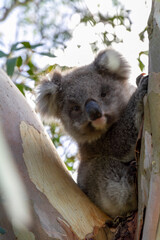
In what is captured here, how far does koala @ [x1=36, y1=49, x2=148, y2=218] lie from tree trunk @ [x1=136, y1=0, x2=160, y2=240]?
1.21ft

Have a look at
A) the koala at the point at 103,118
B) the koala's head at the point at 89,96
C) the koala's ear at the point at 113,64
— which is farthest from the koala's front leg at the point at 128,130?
the koala's ear at the point at 113,64

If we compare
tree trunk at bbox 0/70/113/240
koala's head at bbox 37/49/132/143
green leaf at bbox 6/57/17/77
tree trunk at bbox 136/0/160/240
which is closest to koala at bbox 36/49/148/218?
koala's head at bbox 37/49/132/143

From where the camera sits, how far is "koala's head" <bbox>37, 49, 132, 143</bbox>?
2799mm

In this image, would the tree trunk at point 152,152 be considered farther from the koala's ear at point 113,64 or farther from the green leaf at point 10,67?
the koala's ear at point 113,64

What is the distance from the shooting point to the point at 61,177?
2.29 metres

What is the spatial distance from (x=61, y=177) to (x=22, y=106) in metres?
0.57

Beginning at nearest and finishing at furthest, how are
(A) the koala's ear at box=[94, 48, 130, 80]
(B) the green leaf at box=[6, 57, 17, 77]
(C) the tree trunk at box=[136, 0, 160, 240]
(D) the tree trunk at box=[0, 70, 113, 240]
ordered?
1. (C) the tree trunk at box=[136, 0, 160, 240]
2. (D) the tree trunk at box=[0, 70, 113, 240]
3. (B) the green leaf at box=[6, 57, 17, 77]
4. (A) the koala's ear at box=[94, 48, 130, 80]

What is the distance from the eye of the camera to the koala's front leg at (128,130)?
7.49ft

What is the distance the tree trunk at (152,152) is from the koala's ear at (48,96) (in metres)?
1.48

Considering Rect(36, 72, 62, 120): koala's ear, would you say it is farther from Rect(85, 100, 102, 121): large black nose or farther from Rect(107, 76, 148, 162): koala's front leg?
Rect(107, 76, 148, 162): koala's front leg

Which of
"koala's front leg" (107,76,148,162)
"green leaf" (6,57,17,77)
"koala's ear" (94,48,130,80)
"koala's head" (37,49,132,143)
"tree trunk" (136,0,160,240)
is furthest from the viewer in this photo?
"koala's ear" (94,48,130,80)

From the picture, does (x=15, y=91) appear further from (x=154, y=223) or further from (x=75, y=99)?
(x=154, y=223)

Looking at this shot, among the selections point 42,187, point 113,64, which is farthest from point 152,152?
point 113,64

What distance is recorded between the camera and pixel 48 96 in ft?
10.6
